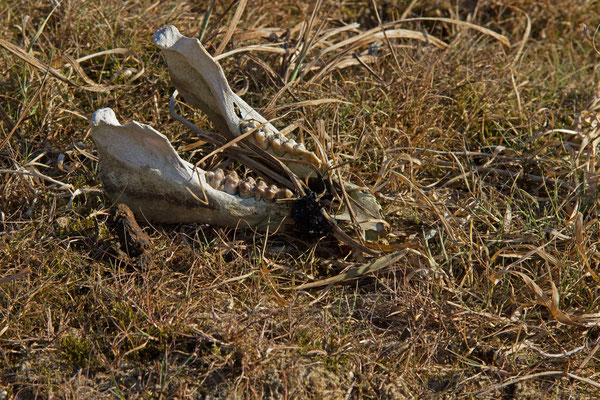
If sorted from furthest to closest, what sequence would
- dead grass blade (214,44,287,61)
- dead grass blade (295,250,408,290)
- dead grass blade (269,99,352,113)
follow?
dead grass blade (214,44,287,61) < dead grass blade (269,99,352,113) < dead grass blade (295,250,408,290)

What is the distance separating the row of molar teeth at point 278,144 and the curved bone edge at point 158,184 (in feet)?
0.75

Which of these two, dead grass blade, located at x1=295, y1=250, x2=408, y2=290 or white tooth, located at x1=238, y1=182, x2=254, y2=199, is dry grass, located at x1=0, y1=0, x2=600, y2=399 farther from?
white tooth, located at x1=238, y1=182, x2=254, y2=199

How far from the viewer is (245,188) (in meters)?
2.48

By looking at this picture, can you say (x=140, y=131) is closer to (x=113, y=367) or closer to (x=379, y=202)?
(x=113, y=367)

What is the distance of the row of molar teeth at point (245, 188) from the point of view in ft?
8.15

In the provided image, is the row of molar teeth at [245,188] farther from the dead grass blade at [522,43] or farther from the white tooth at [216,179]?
the dead grass blade at [522,43]

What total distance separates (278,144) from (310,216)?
338 millimetres

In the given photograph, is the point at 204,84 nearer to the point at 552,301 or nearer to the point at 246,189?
the point at 246,189

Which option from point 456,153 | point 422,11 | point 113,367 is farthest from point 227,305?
point 422,11

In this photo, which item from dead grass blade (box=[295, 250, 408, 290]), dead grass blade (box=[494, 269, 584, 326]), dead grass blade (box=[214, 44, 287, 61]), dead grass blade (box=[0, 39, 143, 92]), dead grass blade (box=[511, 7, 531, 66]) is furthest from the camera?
dead grass blade (box=[511, 7, 531, 66])

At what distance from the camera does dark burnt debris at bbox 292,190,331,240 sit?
2.47 metres

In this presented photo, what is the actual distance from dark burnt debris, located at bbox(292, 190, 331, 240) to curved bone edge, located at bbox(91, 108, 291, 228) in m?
0.05

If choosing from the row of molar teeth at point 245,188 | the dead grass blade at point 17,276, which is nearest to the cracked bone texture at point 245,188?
the row of molar teeth at point 245,188

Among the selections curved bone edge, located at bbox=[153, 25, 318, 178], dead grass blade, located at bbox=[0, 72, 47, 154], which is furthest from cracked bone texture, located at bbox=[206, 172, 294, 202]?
dead grass blade, located at bbox=[0, 72, 47, 154]
